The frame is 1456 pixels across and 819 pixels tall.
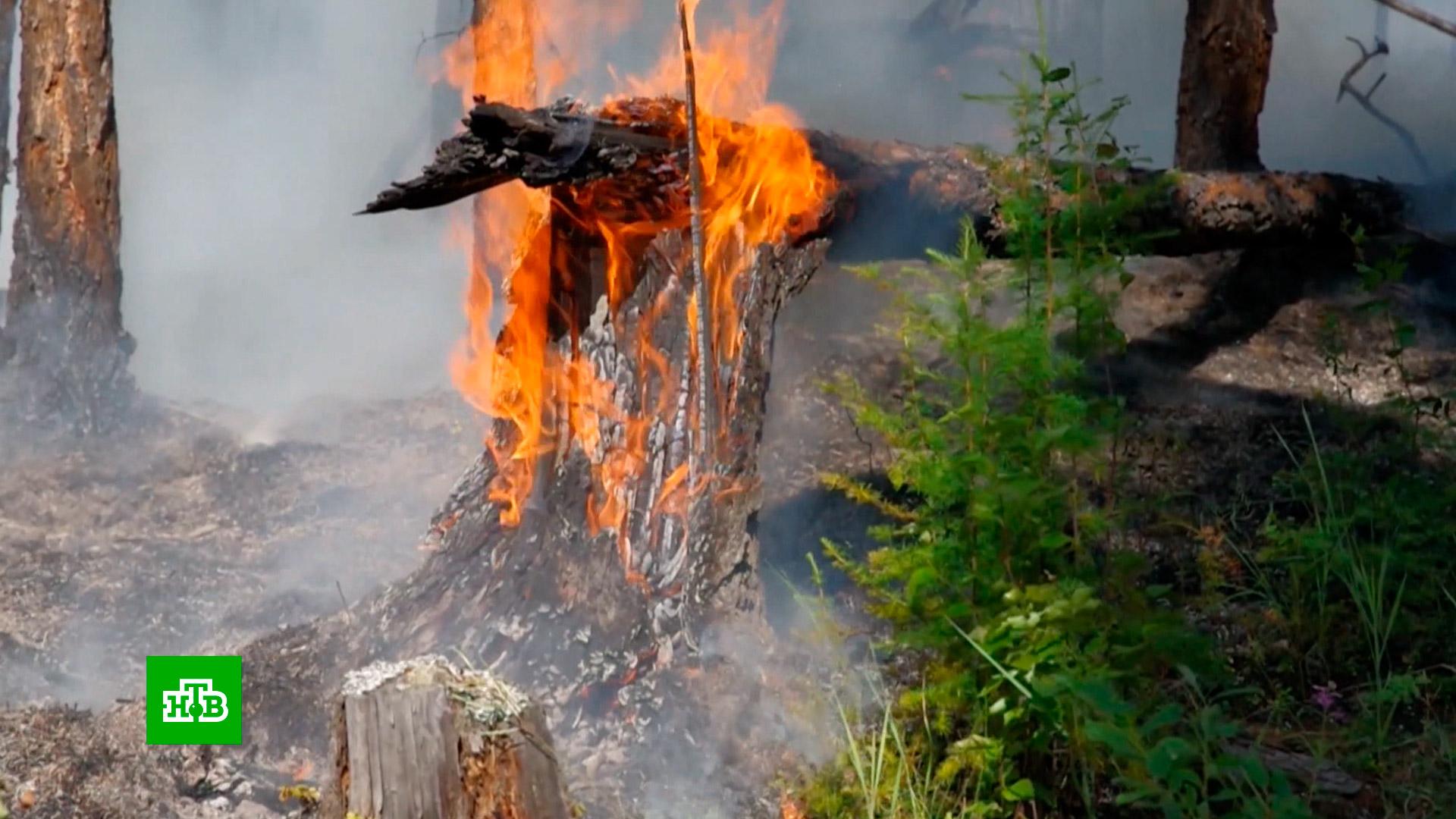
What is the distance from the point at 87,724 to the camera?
4543 millimetres

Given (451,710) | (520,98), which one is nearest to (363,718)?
(451,710)

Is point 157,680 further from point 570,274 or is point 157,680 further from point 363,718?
point 363,718

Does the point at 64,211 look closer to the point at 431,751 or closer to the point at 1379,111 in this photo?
the point at 431,751

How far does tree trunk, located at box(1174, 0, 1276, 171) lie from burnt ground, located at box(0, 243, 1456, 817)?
0.75m

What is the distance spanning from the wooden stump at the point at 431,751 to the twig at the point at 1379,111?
928 centimetres

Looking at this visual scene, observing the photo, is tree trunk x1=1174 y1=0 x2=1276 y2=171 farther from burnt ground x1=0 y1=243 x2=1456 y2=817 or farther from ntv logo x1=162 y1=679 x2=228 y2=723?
ntv logo x1=162 y1=679 x2=228 y2=723

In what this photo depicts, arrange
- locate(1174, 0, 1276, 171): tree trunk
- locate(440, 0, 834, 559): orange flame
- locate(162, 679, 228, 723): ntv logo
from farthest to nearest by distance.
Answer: locate(1174, 0, 1276, 171): tree trunk < locate(440, 0, 834, 559): orange flame < locate(162, 679, 228, 723): ntv logo

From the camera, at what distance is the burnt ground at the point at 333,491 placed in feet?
15.6

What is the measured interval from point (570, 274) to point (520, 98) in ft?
17.0

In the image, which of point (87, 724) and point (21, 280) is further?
point (21, 280)

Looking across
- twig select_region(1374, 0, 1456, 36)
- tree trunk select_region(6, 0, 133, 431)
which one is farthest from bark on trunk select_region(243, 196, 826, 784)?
tree trunk select_region(6, 0, 133, 431)

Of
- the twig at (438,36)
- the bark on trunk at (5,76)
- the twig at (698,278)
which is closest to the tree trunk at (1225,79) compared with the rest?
the twig at (698,278)

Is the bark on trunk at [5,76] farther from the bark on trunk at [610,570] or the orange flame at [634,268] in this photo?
the bark on trunk at [610,570]

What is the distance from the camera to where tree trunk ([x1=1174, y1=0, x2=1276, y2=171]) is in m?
7.25
